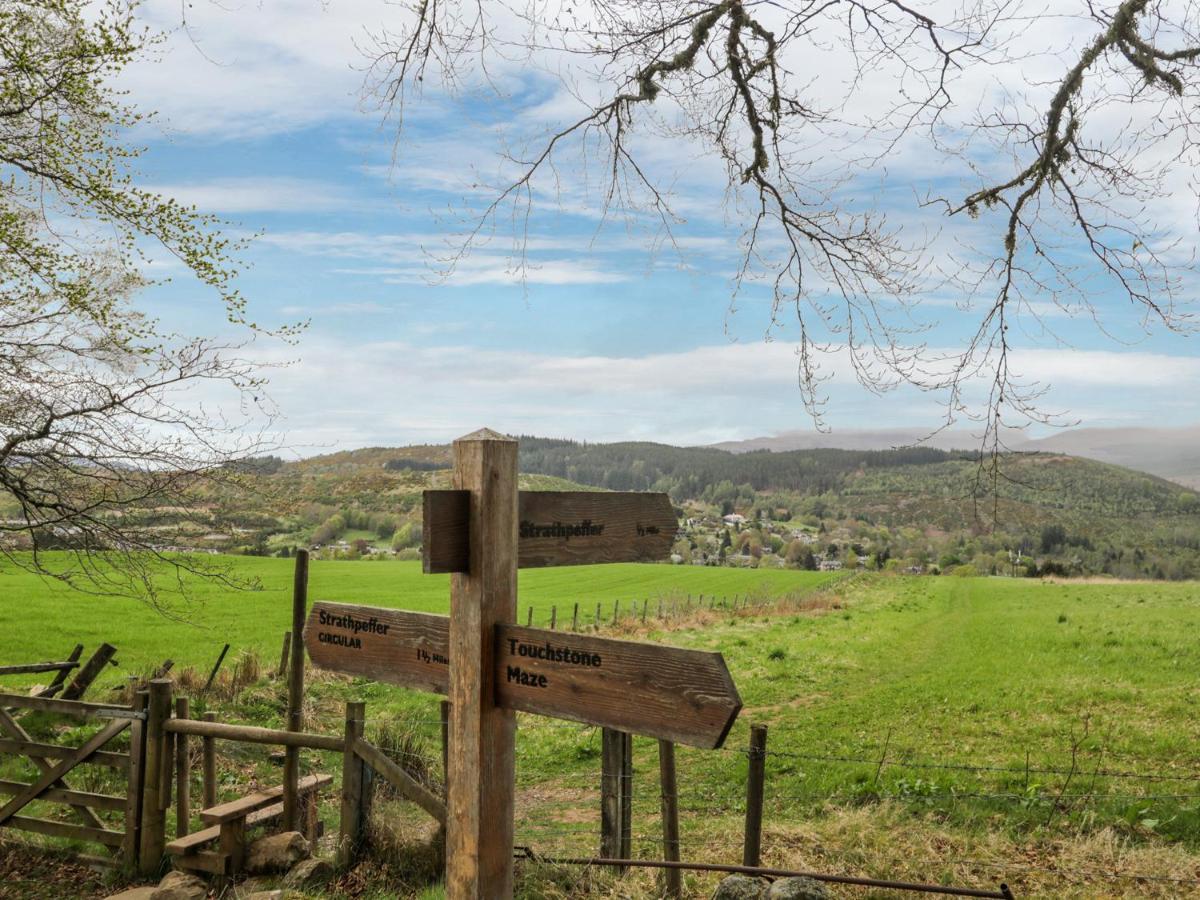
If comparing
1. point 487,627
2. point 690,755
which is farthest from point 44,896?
point 690,755

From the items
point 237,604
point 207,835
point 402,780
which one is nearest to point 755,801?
point 402,780

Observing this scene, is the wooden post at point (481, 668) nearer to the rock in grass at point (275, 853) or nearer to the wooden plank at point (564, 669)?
the wooden plank at point (564, 669)

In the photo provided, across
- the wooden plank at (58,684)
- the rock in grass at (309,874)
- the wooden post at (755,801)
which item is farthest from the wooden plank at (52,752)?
the wooden post at (755,801)

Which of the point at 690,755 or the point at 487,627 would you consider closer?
the point at 487,627

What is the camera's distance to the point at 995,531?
8.45m

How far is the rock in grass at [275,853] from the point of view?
7.67 meters

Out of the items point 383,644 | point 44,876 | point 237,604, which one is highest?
point 383,644

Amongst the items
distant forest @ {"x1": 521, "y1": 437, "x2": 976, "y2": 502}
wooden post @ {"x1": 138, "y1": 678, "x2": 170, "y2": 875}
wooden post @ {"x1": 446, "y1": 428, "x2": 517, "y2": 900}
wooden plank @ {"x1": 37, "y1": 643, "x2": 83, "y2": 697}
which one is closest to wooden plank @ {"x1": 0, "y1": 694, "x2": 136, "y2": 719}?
wooden post @ {"x1": 138, "y1": 678, "x2": 170, "y2": 875}

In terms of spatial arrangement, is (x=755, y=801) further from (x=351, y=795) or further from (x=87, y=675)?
(x=87, y=675)

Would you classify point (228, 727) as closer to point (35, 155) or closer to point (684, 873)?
point (684, 873)

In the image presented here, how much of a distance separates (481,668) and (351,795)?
5.19 metres

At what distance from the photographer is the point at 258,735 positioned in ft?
25.5

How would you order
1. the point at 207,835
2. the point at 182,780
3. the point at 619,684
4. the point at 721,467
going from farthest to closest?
the point at 721,467
the point at 182,780
the point at 207,835
the point at 619,684

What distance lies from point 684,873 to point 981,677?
15103mm
